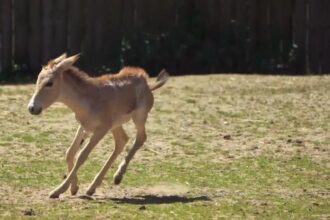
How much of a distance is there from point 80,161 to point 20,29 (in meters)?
9.60

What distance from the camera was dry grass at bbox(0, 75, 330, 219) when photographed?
939 cm

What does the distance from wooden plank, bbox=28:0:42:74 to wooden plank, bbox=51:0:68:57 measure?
0.27 metres

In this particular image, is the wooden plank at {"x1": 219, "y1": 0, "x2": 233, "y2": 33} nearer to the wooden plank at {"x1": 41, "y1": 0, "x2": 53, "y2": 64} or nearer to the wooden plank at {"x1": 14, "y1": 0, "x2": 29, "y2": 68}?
the wooden plank at {"x1": 41, "y1": 0, "x2": 53, "y2": 64}

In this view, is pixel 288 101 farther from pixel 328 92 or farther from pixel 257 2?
pixel 257 2

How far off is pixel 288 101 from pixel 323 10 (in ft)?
14.9

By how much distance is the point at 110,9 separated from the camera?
776 inches

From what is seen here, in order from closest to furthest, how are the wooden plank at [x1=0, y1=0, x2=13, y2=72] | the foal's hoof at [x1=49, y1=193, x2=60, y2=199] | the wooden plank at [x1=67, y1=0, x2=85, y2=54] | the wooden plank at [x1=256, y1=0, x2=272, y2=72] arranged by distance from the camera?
the foal's hoof at [x1=49, y1=193, x2=60, y2=199] → the wooden plank at [x1=0, y1=0, x2=13, y2=72] → the wooden plank at [x1=67, y1=0, x2=85, y2=54] → the wooden plank at [x1=256, y1=0, x2=272, y2=72]

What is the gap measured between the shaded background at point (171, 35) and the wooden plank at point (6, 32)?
0.02 m

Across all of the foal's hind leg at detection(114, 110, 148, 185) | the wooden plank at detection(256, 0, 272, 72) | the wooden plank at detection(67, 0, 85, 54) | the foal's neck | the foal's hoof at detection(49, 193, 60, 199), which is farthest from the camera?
the wooden plank at detection(256, 0, 272, 72)

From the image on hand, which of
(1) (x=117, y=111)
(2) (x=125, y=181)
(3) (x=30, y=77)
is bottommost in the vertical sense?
(3) (x=30, y=77)

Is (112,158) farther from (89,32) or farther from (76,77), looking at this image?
(89,32)

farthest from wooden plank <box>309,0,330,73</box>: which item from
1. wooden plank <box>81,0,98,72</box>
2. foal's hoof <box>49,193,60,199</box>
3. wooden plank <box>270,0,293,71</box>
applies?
foal's hoof <box>49,193,60,199</box>

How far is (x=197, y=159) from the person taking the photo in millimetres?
11867

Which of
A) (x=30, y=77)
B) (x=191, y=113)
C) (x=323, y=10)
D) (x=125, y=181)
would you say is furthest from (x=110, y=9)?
(x=125, y=181)
